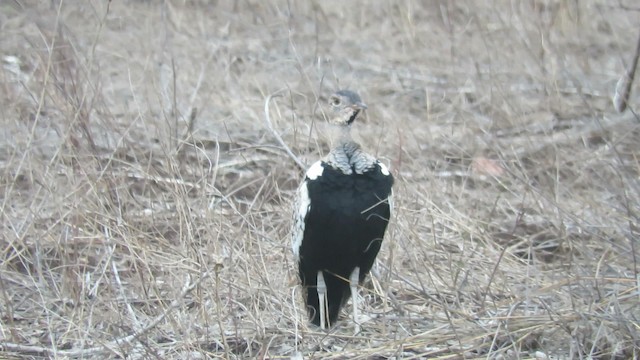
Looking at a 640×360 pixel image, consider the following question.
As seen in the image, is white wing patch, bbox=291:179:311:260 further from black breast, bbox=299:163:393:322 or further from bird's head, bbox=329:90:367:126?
bird's head, bbox=329:90:367:126

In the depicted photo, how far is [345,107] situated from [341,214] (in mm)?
557

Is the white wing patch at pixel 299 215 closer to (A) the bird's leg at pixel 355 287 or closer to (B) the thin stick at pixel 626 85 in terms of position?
(A) the bird's leg at pixel 355 287

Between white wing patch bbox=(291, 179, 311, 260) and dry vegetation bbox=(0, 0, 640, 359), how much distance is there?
0.69 ft

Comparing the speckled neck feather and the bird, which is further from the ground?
the speckled neck feather

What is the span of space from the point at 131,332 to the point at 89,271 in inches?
34.8

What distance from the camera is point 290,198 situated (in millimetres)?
6082

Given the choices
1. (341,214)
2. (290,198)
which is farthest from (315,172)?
(290,198)

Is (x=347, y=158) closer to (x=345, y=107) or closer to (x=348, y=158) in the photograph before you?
(x=348, y=158)

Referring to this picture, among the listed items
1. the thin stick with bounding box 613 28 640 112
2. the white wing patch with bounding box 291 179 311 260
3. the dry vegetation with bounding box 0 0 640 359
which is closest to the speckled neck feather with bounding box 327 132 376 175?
the white wing patch with bounding box 291 179 311 260

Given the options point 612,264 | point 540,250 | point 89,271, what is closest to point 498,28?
point 540,250

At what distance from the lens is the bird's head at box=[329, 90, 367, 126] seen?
189 inches

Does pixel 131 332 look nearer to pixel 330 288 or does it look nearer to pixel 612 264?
pixel 330 288

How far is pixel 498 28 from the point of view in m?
8.80

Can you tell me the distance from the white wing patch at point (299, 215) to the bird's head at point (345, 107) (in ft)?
1.10
